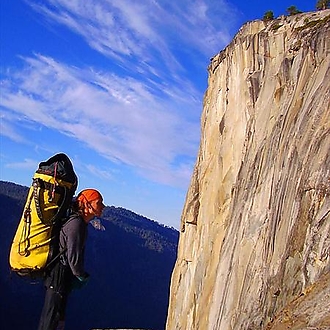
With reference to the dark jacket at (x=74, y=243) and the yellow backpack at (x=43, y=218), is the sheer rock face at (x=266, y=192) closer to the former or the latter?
the dark jacket at (x=74, y=243)

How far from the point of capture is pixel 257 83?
20734 mm

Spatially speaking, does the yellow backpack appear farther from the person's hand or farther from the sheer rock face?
the sheer rock face

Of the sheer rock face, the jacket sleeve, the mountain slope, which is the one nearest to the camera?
A: the jacket sleeve

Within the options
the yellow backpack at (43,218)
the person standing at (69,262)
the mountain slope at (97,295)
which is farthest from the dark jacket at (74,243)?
the mountain slope at (97,295)

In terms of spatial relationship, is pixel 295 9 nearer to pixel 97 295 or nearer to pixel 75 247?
pixel 75 247

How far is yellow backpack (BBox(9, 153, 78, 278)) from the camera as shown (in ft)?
22.5

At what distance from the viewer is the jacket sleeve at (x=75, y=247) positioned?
267 inches

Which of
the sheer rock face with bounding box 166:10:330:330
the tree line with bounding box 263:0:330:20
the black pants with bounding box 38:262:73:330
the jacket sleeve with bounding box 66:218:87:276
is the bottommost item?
the black pants with bounding box 38:262:73:330

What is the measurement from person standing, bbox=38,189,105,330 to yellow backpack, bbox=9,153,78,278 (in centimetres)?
14

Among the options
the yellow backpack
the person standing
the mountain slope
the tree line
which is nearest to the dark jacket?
the person standing

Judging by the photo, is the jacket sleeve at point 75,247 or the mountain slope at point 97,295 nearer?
the jacket sleeve at point 75,247

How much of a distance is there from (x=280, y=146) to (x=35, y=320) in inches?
4865

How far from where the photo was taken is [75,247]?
6.81 m

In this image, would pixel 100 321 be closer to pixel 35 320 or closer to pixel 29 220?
pixel 35 320
